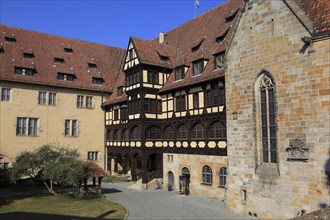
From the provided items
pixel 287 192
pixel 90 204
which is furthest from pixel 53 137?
pixel 287 192

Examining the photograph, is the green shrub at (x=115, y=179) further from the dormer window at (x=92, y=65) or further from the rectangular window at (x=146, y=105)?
the dormer window at (x=92, y=65)

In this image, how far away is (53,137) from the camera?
113 feet

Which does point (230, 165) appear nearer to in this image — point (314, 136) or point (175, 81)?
point (314, 136)

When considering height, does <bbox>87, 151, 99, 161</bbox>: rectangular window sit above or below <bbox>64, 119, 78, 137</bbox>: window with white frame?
below

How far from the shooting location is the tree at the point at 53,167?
22.5 m

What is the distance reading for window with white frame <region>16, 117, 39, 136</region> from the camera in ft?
107

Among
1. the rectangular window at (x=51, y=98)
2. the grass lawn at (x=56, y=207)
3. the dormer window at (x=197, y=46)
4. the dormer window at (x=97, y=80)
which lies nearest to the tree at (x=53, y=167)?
the grass lawn at (x=56, y=207)

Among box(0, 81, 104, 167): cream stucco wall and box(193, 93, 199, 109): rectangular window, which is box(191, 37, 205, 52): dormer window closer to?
box(193, 93, 199, 109): rectangular window

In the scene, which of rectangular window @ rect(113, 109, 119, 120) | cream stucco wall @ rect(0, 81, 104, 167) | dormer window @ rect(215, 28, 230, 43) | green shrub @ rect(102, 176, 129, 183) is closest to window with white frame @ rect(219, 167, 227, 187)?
dormer window @ rect(215, 28, 230, 43)

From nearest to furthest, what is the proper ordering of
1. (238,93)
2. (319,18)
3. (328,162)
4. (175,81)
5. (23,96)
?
1. (328,162)
2. (319,18)
3. (238,93)
4. (175,81)
5. (23,96)

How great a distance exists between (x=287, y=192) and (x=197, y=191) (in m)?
10.4

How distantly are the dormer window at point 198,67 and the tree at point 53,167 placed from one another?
11340 millimetres

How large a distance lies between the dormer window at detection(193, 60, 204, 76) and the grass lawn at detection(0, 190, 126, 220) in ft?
39.4

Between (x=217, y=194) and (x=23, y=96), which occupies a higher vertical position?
(x=23, y=96)
